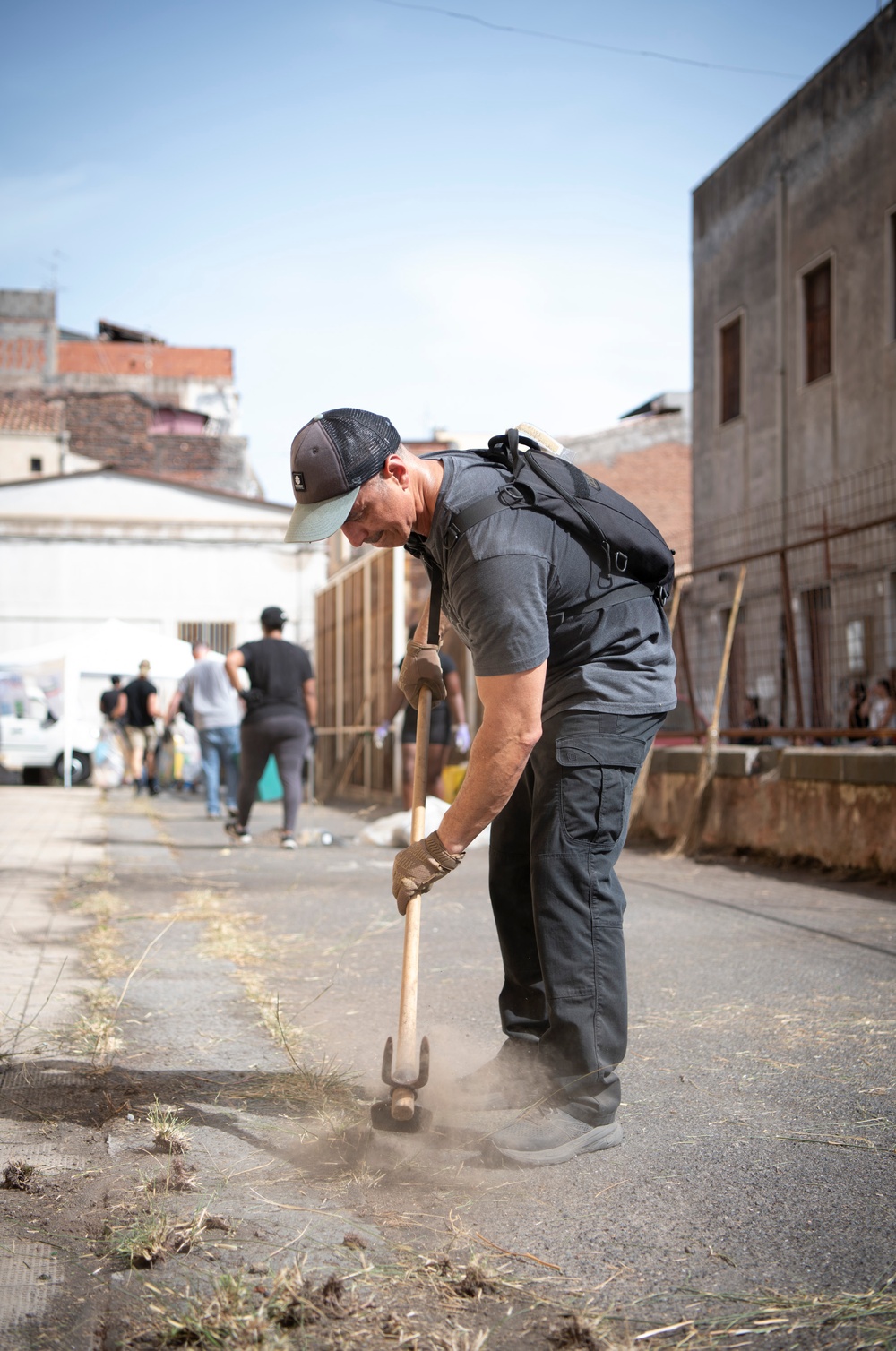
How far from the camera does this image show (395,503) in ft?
9.41

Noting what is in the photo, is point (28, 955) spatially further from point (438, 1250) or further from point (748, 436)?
point (748, 436)

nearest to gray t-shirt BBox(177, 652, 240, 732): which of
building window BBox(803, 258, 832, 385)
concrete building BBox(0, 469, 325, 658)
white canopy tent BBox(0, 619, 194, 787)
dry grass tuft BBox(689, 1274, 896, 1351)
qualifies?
white canopy tent BBox(0, 619, 194, 787)

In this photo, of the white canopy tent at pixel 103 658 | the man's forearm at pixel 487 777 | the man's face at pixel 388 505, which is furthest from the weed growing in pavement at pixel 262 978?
the white canopy tent at pixel 103 658

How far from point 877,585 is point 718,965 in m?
3.94

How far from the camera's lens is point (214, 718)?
43.8ft

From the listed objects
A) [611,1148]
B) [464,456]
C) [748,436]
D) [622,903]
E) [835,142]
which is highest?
[835,142]

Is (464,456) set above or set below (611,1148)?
above

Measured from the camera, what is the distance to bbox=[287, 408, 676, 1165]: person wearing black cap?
8.95ft

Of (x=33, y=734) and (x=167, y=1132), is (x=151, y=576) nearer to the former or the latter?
(x=33, y=734)

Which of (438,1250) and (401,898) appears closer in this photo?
(438,1250)

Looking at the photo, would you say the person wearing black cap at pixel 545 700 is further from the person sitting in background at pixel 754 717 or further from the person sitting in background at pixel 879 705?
the person sitting in background at pixel 754 717

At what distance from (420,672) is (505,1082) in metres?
1.07

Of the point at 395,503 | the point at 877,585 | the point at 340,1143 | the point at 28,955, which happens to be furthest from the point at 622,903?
the point at 877,585

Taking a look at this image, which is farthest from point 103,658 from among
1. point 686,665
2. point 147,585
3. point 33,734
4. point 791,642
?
point 791,642
